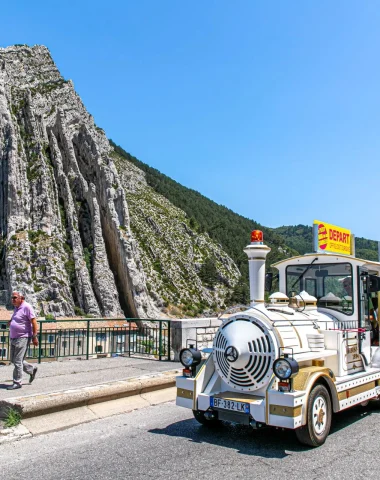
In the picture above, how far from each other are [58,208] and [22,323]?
4359cm

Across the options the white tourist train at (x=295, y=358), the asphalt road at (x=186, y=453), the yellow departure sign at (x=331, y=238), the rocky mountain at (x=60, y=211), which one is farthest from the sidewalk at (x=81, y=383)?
the rocky mountain at (x=60, y=211)

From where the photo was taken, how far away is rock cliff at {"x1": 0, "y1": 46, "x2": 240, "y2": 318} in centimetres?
4466

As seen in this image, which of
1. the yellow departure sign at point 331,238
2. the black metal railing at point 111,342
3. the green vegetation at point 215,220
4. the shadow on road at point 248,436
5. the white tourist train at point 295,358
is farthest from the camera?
the green vegetation at point 215,220

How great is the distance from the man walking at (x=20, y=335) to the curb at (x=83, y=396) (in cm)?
123

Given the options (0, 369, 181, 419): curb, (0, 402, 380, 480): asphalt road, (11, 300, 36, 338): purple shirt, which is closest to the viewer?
(0, 402, 380, 480): asphalt road

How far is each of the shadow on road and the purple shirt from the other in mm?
3405

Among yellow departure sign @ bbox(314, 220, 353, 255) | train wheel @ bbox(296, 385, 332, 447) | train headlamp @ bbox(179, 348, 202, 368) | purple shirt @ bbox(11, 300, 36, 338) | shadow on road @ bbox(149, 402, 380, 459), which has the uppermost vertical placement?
yellow departure sign @ bbox(314, 220, 353, 255)

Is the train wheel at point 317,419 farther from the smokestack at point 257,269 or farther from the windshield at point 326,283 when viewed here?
the windshield at point 326,283

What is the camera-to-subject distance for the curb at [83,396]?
648 centimetres

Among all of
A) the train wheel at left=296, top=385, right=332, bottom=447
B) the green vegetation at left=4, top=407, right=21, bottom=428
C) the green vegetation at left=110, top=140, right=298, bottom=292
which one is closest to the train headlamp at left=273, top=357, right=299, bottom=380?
the train wheel at left=296, top=385, right=332, bottom=447

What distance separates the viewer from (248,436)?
602 centimetres

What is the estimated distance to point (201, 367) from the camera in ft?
20.4

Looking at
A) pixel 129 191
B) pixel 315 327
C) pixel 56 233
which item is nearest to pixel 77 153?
pixel 56 233

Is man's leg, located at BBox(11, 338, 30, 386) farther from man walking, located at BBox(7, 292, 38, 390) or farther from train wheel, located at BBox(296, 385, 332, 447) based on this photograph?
train wheel, located at BBox(296, 385, 332, 447)
